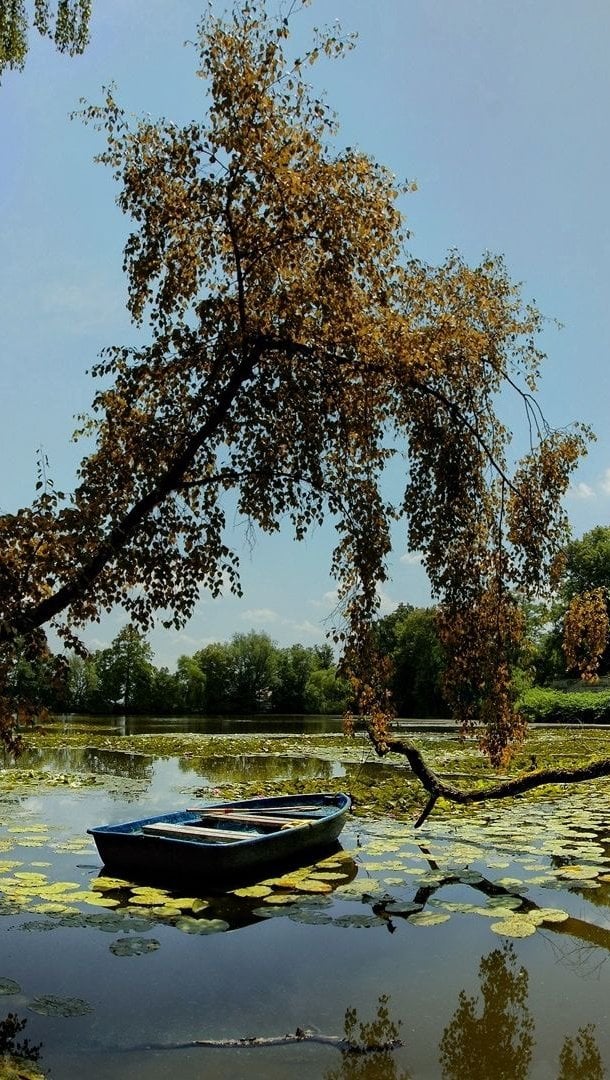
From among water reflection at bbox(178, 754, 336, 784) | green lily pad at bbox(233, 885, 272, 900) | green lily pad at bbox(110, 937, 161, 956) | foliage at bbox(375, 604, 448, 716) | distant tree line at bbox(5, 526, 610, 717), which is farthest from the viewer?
distant tree line at bbox(5, 526, 610, 717)

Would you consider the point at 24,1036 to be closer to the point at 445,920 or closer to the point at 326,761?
the point at 445,920

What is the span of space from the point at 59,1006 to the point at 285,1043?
1.65m

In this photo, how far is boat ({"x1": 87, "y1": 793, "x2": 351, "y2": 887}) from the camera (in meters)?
8.09

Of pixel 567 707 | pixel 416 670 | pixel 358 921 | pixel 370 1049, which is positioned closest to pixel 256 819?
pixel 358 921

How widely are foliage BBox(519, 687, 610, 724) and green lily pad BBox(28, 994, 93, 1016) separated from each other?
34.7 meters

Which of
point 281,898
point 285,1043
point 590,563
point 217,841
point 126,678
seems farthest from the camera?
point 126,678

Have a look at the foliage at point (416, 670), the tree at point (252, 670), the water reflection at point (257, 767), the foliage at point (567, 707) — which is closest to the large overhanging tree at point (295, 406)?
the water reflection at point (257, 767)

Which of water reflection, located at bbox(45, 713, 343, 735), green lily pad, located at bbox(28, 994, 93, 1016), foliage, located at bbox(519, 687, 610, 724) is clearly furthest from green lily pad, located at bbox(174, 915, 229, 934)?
foliage, located at bbox(519, 687, 610, 724)

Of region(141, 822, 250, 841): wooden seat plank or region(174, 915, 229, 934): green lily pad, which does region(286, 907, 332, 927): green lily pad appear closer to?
region(174, 915, 229, 934): green lily pad

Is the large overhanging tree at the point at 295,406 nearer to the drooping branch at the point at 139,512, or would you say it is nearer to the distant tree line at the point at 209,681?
the drooping branch at the point at 139,512

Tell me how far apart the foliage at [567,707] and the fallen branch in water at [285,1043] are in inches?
1366

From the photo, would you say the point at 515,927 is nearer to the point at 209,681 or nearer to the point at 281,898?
the point at 281,898

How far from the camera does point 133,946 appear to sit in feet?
20.6

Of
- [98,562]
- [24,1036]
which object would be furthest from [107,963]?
[98,562]
